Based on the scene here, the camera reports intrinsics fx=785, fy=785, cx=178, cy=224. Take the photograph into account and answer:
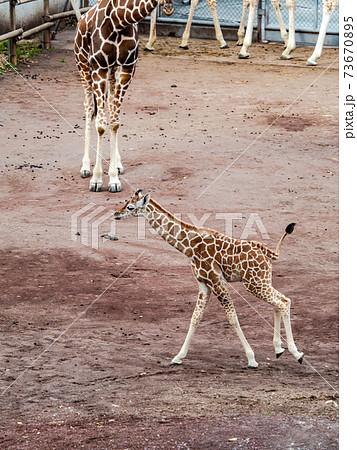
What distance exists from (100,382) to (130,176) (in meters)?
5.27

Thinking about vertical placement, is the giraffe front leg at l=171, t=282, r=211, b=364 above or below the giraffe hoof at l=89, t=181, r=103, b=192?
above

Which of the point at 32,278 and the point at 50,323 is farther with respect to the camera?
the point at 32,278

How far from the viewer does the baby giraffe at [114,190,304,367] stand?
5.74 m

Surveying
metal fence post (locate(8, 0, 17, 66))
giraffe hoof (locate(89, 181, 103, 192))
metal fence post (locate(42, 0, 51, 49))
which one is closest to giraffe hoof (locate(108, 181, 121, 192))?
giraffe hoof (locate(89, 181, 103, 192))

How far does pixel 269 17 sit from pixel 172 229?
1560 cm

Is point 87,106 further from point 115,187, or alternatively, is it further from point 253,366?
point 253,366

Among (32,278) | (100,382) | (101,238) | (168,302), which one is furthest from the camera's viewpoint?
(101,238)

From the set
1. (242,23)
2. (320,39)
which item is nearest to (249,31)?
(242,23)

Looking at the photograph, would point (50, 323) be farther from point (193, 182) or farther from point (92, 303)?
point (193, 182)

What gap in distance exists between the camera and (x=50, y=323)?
6.62 m

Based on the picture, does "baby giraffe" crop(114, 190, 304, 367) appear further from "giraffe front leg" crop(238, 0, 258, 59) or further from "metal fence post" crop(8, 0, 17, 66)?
"giraffe front leg" crop(238, 0, 258, 59)
